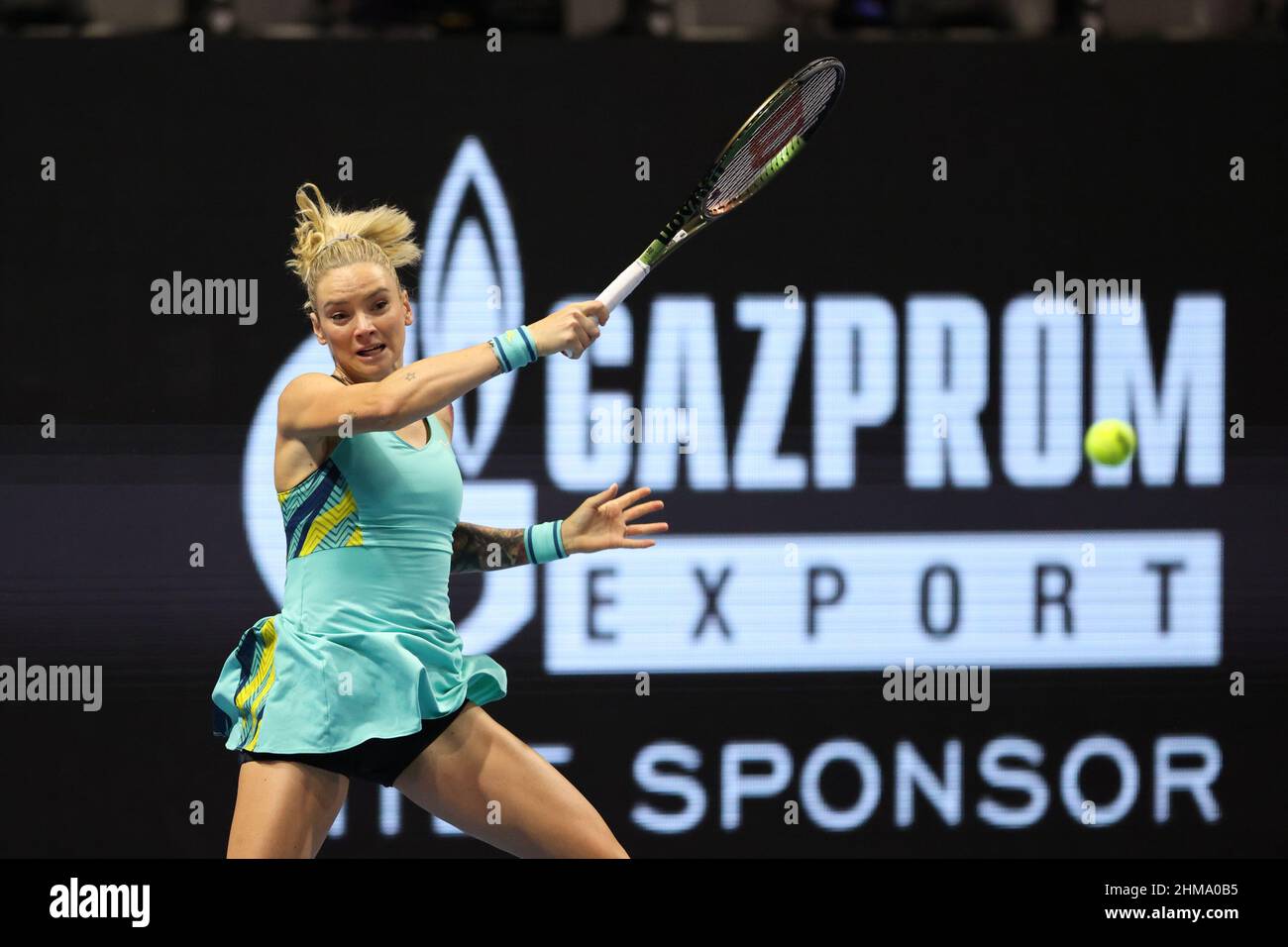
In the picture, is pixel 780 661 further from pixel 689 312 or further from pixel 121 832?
pixel 121 832

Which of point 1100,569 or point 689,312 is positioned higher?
point 689,312

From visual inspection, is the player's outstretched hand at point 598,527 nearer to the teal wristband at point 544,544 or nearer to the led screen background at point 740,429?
the teal wristband at point 544,544

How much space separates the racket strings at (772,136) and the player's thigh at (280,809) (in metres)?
1.27

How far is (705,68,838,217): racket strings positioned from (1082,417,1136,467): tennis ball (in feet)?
4.55

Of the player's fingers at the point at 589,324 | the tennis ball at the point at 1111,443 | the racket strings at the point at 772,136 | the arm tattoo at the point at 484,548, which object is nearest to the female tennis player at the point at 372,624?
the player's fingers at the point at 589,324

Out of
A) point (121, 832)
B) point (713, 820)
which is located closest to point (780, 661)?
point (713, 820)

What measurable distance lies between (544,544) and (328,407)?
57cm

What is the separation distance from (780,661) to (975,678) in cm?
51

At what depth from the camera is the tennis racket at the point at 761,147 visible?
3.12m

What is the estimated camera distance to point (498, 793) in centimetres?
304

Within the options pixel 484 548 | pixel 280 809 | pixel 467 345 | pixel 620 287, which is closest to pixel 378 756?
pixel 280 809

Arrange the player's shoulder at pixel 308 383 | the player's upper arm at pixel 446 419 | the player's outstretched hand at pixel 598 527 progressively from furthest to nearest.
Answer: the player's upper arm at pixel 446 419
the player's outstretched hand at pixel 598 527
the player's shoulder at pixel 308 383

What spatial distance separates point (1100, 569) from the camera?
14.3ft

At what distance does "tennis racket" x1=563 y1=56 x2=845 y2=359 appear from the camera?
312cm
